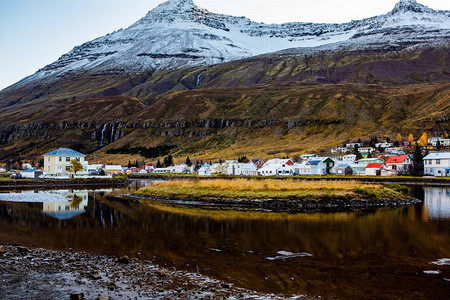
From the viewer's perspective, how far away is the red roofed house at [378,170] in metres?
98.2

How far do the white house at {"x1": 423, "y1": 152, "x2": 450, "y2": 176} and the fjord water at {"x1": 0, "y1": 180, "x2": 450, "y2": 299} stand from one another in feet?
200

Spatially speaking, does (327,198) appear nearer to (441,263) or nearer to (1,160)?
(441,263)

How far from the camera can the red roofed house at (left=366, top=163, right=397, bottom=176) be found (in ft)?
322

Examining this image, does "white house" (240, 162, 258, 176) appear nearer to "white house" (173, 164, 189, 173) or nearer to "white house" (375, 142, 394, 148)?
"white house" (173, 164, 189, 173)

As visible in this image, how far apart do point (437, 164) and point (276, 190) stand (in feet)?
214

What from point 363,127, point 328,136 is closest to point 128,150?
point 328,136

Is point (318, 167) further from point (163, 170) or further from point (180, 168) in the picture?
point (163, 170)

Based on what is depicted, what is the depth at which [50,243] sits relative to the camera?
928 inches

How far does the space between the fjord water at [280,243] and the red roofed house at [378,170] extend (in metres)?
63.8

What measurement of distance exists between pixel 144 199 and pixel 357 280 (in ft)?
134

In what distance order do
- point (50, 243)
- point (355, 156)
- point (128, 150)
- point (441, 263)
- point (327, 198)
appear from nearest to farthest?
point (441, 263)
point (50, 243)
point (327, 198)
point (355, 156)
point (128, 150)

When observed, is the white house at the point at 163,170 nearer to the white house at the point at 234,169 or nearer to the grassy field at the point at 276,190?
the white house at the point at 234,169

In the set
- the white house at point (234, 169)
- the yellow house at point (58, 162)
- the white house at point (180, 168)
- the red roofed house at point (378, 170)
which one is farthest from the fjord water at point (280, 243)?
the white house at point (180, 168)

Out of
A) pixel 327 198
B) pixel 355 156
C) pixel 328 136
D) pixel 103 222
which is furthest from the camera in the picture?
pixel 328 136
